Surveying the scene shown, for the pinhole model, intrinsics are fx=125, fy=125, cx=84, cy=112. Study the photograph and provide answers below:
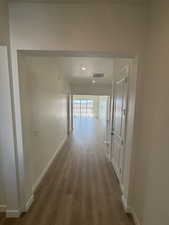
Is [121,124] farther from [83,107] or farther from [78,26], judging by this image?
[83,107]

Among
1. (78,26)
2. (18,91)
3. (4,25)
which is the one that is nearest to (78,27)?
(78,26)

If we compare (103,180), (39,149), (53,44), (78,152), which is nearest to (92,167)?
(103,180)

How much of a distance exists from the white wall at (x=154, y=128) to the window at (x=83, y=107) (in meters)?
12.0

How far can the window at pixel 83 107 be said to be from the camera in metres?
13.6

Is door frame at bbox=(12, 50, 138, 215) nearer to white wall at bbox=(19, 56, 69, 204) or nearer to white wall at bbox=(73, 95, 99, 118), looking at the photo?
white wall at bbox=(19, 56, 69, 204)

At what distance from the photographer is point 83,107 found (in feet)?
45.2

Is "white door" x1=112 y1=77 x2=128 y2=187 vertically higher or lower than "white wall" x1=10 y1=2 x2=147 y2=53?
lower

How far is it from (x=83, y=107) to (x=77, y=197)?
11791 millimetres

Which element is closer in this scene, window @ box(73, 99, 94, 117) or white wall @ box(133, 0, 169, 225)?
white wall @ box(133, 0, 169, 225)

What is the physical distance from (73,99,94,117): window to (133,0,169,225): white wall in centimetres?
1202

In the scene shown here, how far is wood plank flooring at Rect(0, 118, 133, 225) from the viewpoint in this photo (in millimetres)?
1735

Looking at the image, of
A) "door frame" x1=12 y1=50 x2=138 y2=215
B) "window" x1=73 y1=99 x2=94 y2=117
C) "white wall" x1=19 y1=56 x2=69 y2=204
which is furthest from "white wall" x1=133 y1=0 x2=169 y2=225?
"window" x1=73 y1=99 x2=94 y2=117

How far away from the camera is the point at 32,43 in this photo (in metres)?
1.52

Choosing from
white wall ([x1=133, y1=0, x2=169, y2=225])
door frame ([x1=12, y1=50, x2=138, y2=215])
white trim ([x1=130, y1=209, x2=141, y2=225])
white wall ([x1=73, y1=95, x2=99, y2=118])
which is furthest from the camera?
white wall ([x1=73, y1=95, x2=99, y2=118])
